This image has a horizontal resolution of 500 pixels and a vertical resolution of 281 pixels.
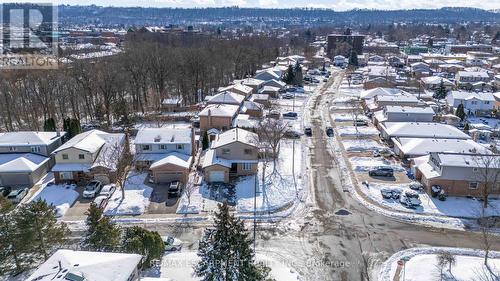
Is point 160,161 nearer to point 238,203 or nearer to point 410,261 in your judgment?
point 238,203

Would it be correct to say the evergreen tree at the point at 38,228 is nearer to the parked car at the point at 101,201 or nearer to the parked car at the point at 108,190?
the parked car at the point at 101,201

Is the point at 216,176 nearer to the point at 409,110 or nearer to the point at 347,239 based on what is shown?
the point at 347,239

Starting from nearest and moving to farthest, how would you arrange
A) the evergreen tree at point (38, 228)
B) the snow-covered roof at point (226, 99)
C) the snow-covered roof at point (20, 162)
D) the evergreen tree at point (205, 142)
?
1. the evergreen tree at point (38, 228)
2. the snow-covered roof at point (20, 162)
3. the evergreen tree at point (205, 142)
4. the snow-covered roof at point (226, 99)

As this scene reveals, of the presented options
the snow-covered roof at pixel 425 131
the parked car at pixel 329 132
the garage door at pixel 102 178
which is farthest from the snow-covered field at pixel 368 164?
the garage door at pixel 102 178

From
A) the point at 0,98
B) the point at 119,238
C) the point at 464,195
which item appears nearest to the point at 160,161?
the point at 119,238

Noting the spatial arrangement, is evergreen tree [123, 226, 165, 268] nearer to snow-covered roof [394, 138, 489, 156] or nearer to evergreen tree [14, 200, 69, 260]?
evergreen tree [14, 200, 69, 260]

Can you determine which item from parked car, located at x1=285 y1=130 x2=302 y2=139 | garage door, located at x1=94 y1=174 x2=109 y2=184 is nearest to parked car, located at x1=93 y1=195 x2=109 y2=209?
garage door, located at x1=94 y1=174 x2=109 y2=184
